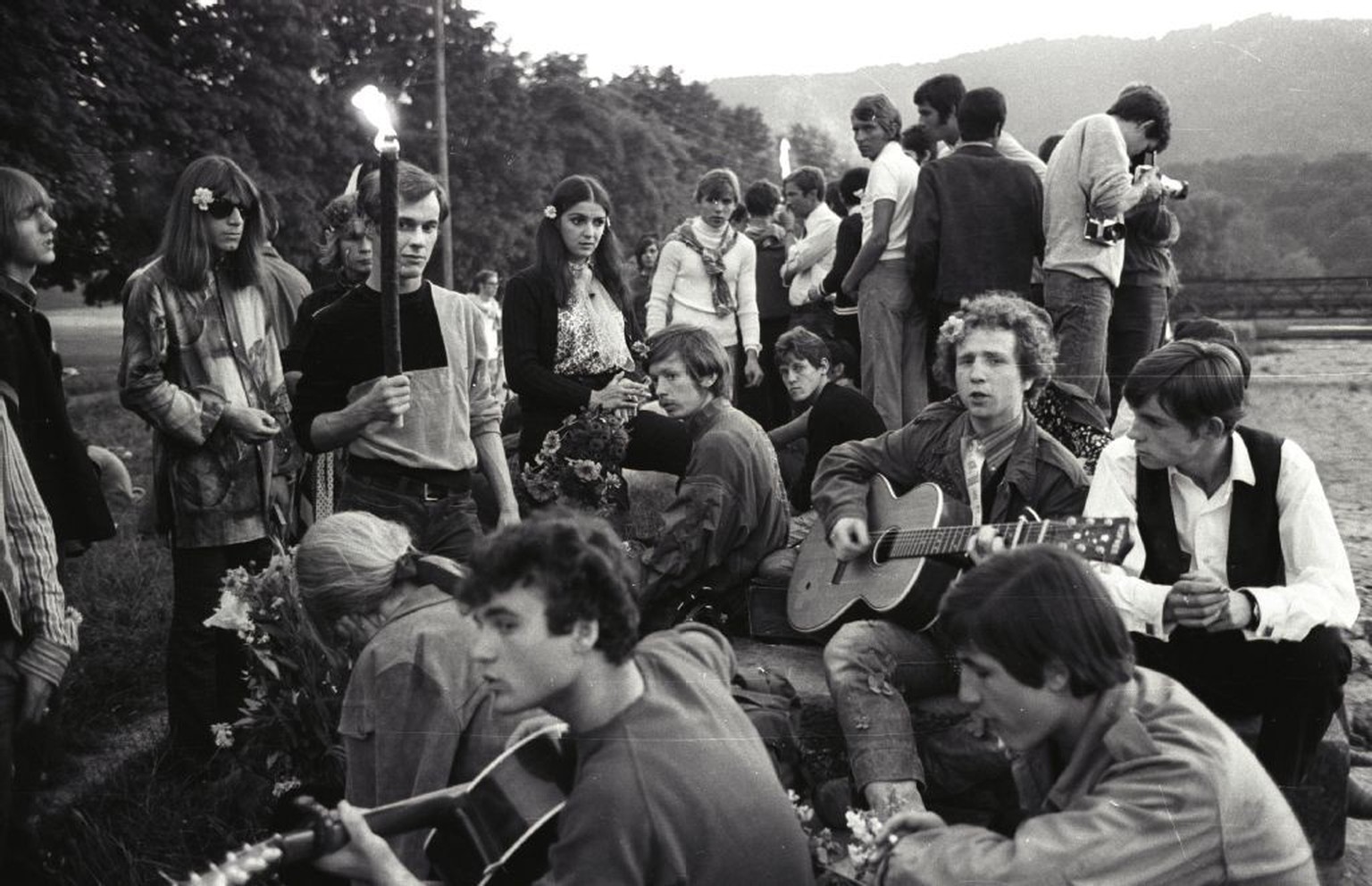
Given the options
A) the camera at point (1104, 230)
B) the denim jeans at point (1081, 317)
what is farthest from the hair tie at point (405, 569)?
the camera at point (1104, 230)

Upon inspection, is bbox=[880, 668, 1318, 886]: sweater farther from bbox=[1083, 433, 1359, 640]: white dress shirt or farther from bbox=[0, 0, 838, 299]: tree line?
bbox=[0, 0, 838, 299]: tree line

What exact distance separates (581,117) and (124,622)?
15.3 ft

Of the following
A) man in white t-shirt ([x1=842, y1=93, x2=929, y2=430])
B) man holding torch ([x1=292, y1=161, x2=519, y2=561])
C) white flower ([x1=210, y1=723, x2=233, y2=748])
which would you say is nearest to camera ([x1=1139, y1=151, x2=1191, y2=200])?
man in white t-shirt ([x1=842, y1=93, x2=929, y2=430])

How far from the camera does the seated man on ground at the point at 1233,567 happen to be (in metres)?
2.81

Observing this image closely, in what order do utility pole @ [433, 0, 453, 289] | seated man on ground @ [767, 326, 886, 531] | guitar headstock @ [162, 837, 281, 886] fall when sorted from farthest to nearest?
seated man on ground @ [767, 326, 886, 531] < utility pole @ [433, 0, 453, 289] < guitar headstock @ [162, 837, 281, 886]

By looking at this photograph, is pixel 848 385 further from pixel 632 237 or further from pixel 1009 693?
pixel 632 237

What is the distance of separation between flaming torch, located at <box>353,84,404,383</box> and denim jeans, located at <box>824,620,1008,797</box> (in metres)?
1.42

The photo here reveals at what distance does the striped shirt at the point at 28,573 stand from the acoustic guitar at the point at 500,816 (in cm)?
112

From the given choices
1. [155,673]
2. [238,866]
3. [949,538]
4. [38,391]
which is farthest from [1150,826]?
[155,673]

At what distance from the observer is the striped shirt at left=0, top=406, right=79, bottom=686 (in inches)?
105

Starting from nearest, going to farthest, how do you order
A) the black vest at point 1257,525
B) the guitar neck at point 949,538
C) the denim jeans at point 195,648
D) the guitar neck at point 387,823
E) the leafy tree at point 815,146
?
1. the guitar neck at point 387,823
2. the black vest at point 1257,525
3. the guitar neck at point 949,538
4. the denim jeans at point 195,648
5. the leafy tree at point 815,146

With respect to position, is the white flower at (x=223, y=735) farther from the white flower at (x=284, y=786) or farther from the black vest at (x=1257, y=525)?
the black vest at (x=1257, y=525)

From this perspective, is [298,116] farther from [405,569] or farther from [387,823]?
[387,823]

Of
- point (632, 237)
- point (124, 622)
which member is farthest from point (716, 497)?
point (632, 237)
